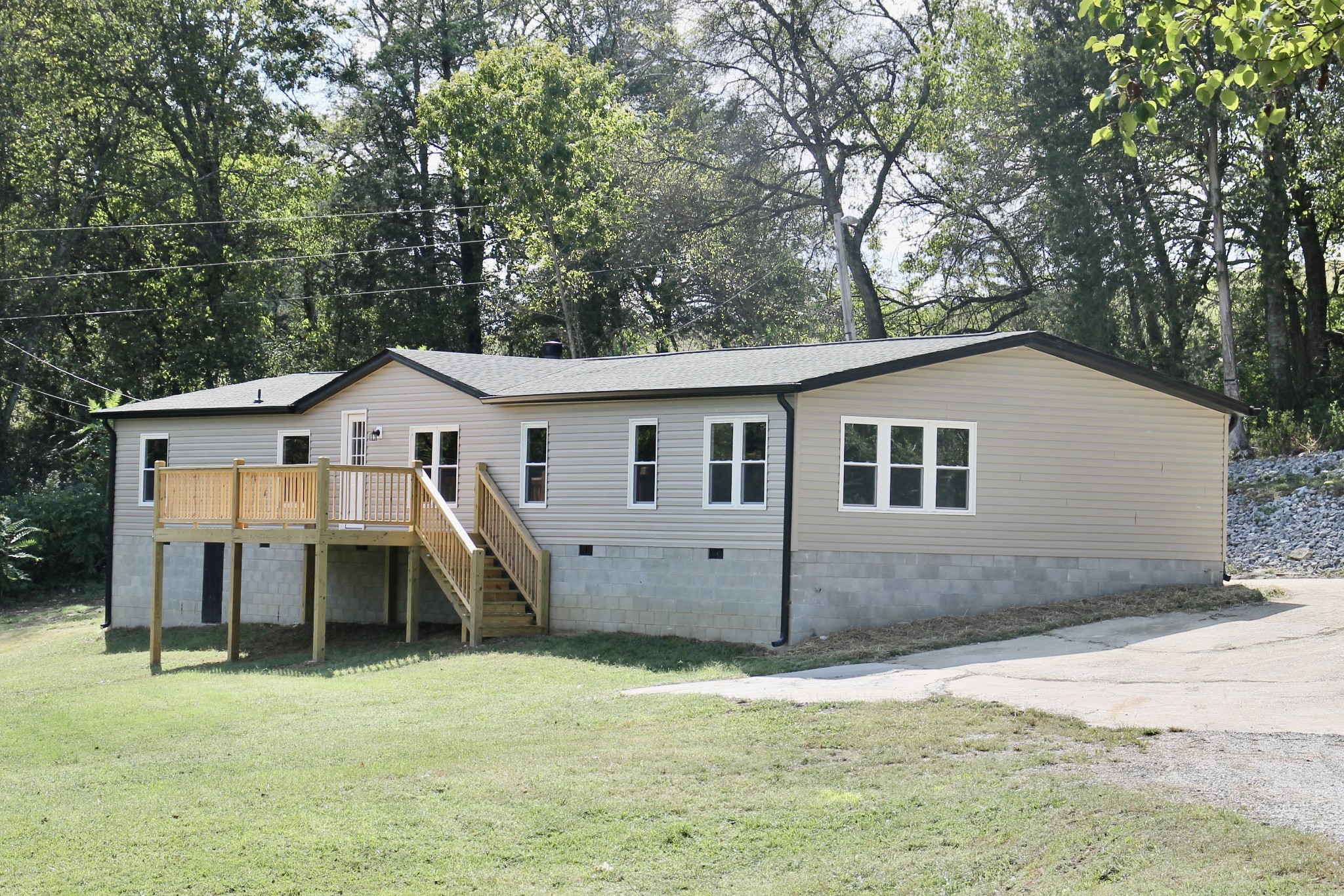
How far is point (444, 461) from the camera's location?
2234cm

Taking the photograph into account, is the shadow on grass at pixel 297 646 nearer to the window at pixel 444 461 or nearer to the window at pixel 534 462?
the window at pixel 444 461

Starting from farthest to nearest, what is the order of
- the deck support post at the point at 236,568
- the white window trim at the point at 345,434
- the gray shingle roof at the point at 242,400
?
the gray shingle roof at the point at 242,400 < the white window trim at the point at 345,434 < the deck support post at the point at 236,568

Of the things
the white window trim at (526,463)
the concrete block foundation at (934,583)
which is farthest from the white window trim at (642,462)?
the concrete block foundation at (934,583)

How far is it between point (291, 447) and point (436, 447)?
3.98 metres

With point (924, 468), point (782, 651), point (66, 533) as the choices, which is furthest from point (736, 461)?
point (66, 533)

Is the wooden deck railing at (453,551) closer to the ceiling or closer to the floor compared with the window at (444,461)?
closer to the floor

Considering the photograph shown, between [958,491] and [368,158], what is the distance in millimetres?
32057

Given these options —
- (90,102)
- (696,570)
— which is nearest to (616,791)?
(696,570)

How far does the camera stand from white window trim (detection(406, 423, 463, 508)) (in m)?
21.9

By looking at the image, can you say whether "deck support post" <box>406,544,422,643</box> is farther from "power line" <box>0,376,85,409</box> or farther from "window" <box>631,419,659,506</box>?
"power line" <box>0,376,85,409</box>

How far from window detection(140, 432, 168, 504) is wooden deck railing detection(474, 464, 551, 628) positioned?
27.9ft

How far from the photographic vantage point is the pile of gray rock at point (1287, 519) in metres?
22.4

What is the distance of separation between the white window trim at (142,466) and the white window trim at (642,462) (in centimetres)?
1136

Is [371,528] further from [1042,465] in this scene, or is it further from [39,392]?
[39,392]
